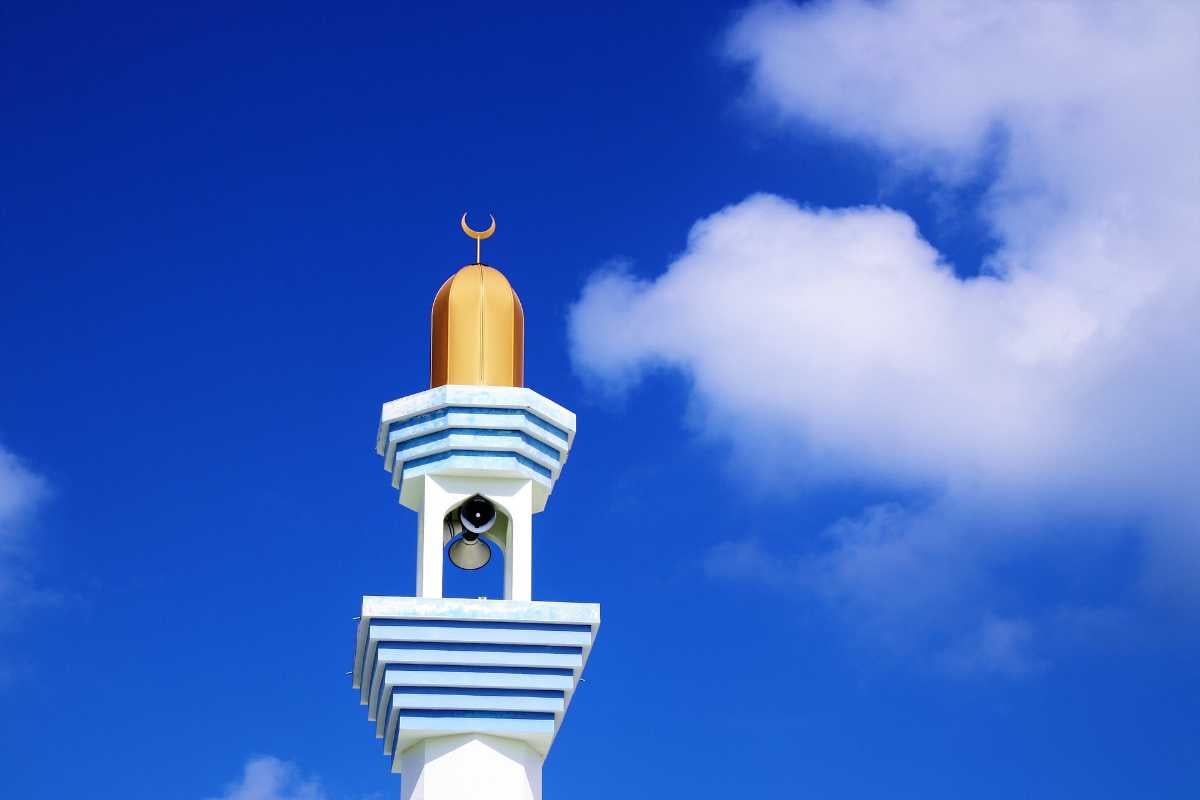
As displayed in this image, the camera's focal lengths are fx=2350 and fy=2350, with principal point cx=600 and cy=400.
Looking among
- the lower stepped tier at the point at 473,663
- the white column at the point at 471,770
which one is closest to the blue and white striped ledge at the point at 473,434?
the lower stepped tier at the point at 473,663

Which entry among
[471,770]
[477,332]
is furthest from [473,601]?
[477,332]

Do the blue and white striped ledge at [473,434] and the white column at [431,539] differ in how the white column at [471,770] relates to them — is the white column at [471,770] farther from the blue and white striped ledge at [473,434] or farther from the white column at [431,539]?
the blue and white striped ledge at [473,434]

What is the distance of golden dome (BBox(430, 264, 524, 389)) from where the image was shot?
2966 cm

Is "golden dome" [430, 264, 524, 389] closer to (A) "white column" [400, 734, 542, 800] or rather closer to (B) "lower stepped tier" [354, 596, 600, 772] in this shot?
(B) "lower stepped tier" [354, 596, 600, 772]

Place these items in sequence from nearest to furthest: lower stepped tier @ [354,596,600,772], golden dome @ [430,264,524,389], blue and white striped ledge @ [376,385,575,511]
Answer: lower stepped tier @ [354,596,600,772], blue and white striped ledge @ [376,385,575,511], golden dome @ [430,264,524,389]

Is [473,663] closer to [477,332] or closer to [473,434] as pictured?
[473,434]

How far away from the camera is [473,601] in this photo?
27812 millimetres

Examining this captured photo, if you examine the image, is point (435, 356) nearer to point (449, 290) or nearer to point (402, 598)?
point (449, 290)

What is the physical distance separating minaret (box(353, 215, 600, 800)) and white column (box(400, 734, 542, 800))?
0.05ft

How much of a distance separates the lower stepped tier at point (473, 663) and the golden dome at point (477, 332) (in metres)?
3.25

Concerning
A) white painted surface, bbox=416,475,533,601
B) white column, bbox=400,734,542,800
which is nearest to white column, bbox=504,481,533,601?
white painted surface, bbox=416,475,533,601

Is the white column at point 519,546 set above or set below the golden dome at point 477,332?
below

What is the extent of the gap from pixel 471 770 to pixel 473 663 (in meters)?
1.24

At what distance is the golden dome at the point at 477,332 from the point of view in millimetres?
29656
